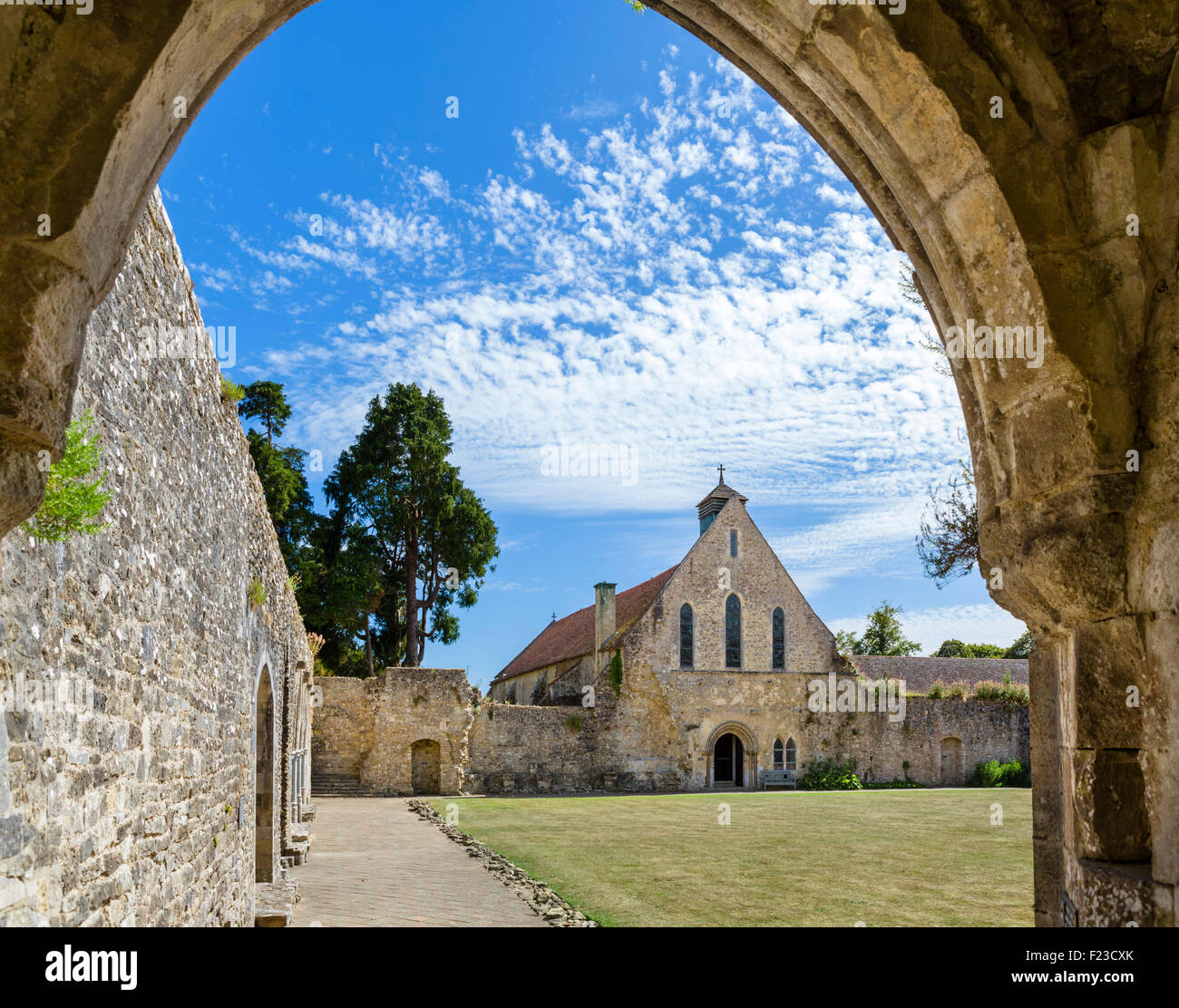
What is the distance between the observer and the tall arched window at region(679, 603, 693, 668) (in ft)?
108

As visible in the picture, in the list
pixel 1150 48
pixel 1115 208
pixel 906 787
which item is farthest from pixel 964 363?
pixel 906 787

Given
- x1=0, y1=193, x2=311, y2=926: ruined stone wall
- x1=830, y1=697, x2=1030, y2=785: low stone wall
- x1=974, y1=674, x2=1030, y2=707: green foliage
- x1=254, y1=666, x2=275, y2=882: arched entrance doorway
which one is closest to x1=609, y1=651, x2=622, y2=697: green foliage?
x1=830, y1=697, x2=1030, y2=785: low stone wall

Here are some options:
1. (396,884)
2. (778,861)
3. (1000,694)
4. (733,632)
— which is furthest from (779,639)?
(396,884)

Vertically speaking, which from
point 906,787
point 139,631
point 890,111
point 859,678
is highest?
point 890,111

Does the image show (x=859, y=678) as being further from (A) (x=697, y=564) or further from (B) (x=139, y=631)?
(B) (x=139, y=631)

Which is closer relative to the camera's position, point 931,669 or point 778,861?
point 778,861

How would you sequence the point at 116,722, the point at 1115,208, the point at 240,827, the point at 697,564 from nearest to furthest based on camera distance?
the point at 1115,208 < the point at 116,722 < the point at 240,827 < the point at 697,564

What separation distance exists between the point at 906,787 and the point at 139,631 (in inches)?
1273

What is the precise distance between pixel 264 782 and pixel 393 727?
17865 mm

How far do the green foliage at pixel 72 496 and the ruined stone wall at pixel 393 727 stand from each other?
2560 centimetres

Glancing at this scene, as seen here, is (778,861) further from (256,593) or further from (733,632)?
(733,632)

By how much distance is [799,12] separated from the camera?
2.57m

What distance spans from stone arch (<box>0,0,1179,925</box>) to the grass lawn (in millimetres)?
6371

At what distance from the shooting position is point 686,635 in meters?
33.1
